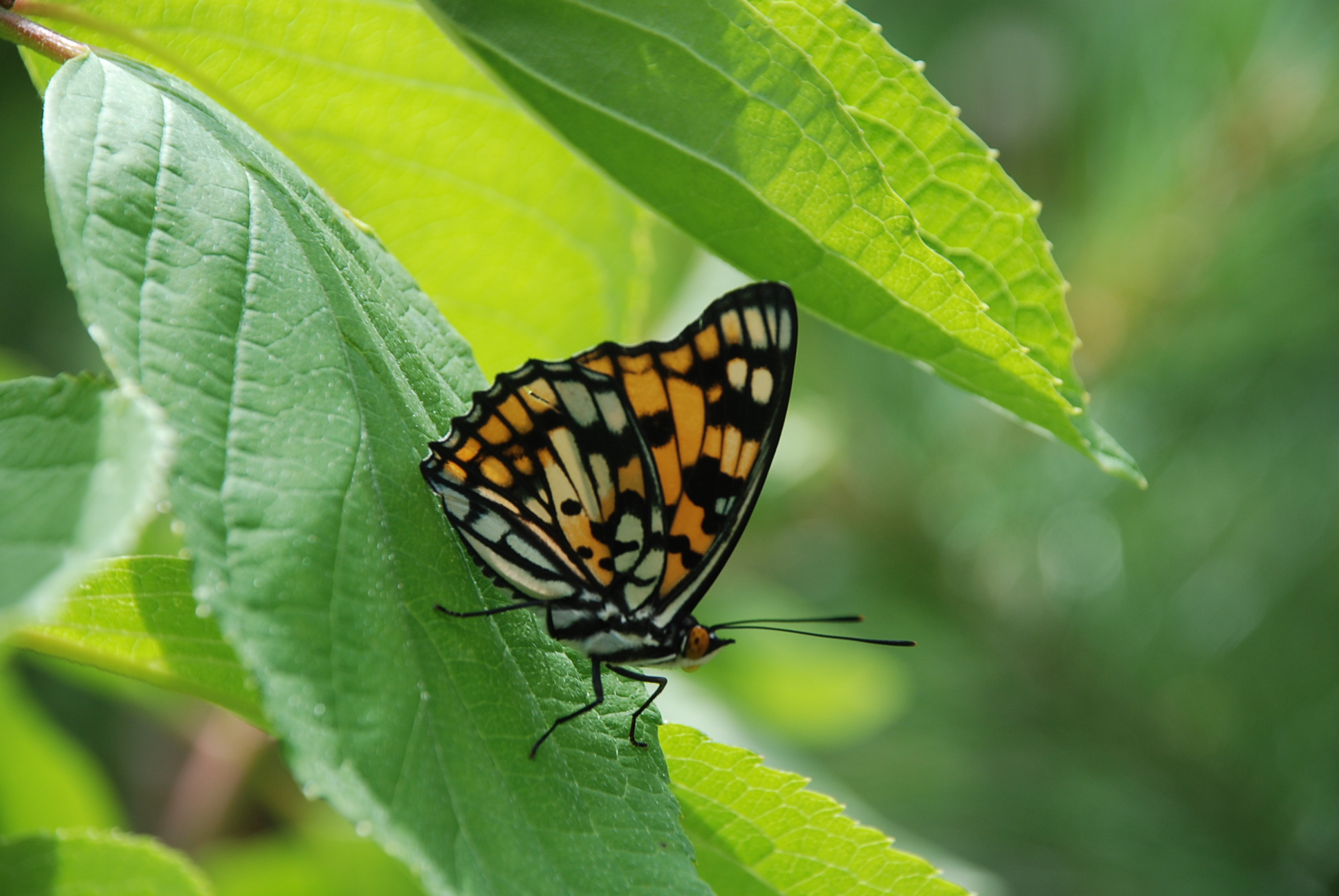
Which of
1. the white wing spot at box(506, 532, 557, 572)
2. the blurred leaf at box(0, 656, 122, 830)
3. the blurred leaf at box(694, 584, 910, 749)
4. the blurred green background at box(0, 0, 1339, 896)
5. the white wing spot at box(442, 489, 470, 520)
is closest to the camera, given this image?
the white wing spot at box(442, 489, 470, 520)

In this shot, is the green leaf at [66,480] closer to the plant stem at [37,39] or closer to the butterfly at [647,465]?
the plant stem at [37,39]

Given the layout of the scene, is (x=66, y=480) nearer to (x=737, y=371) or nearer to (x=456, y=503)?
(x=456, y=503)

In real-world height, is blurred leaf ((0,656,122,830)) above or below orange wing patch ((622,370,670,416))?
below

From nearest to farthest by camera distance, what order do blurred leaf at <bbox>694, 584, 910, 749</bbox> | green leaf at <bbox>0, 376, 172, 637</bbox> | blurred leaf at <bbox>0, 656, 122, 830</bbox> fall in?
green leaf at <bbox>0, 376, 172, 637</bbox> → blurred leaf at <bbox>0, 656, 122, 830</bbox> → blurred leaf at <bbox>694, 584, 910, 749</bbox>

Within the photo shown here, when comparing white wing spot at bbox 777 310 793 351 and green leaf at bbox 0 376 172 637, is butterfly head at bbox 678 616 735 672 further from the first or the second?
green leaf at bbox 0 376 172 637

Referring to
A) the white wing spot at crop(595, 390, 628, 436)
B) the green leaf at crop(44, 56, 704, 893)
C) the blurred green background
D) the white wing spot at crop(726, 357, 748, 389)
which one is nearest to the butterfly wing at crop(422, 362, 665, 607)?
the white wing spot at crop(595, 390, 628, 436)

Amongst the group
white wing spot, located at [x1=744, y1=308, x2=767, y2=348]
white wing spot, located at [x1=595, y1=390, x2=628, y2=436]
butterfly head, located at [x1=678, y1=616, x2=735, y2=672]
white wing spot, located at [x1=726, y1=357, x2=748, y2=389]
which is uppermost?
white wing spot, located at [x1=744, y1=308, x2=767, y2=348]
